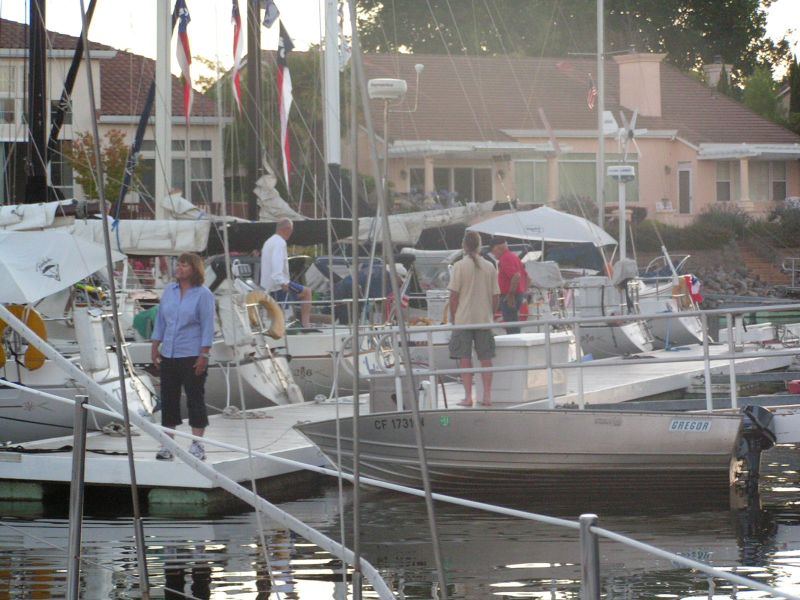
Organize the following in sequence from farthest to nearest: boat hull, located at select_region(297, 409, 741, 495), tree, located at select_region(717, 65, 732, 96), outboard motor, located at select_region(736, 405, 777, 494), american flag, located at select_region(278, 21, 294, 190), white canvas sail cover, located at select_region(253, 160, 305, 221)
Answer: tree, located at select_region(717, 65, 732, 96), white canvas sail cover, located at select_region(253, 160, 305, 221), american flag, located at select_region(278, 21, 294, 190), outboard motor, located at select_region(736, 405, 777, 494), boat hull, located at select_region(297, 409, 741, 495)

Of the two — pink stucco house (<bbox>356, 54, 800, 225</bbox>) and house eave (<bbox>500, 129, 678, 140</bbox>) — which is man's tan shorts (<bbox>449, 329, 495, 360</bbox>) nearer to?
pink stucco house (<bbox>356, 54, 800, 225</bbox>)

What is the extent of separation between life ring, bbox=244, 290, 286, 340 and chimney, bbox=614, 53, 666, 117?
3623cm

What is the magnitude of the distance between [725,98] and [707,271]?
14.7 meters

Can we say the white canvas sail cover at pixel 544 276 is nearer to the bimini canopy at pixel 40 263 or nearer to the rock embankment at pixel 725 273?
the bimini canopy at pixel 40 263

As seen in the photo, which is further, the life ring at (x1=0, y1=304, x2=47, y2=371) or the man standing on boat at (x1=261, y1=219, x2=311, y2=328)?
the man standing on boat at (x1=261, y1=219, x2=311, y2=328)

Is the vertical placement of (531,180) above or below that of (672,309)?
above

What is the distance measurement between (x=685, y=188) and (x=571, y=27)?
12.7m

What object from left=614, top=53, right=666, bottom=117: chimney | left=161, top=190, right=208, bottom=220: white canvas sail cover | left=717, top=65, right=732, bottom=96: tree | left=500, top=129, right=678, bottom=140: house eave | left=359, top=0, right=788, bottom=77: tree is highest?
left=359, top=0, right=788, bottom=77: tree

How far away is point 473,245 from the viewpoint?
12.6m

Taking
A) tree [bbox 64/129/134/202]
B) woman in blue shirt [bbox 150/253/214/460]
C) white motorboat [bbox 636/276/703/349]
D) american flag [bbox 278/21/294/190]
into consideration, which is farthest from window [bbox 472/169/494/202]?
woman in blue shirt [bbox 150/253/214/460]

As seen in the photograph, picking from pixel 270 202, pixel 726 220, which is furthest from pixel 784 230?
pixel 270 202

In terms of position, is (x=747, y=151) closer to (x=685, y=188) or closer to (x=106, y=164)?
(x=685, y=188)

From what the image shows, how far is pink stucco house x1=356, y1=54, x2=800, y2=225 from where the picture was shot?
1826 inches

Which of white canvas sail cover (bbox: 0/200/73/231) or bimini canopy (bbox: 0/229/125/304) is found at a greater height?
white canvas sail cover (bbox: 0/200/73/231)
